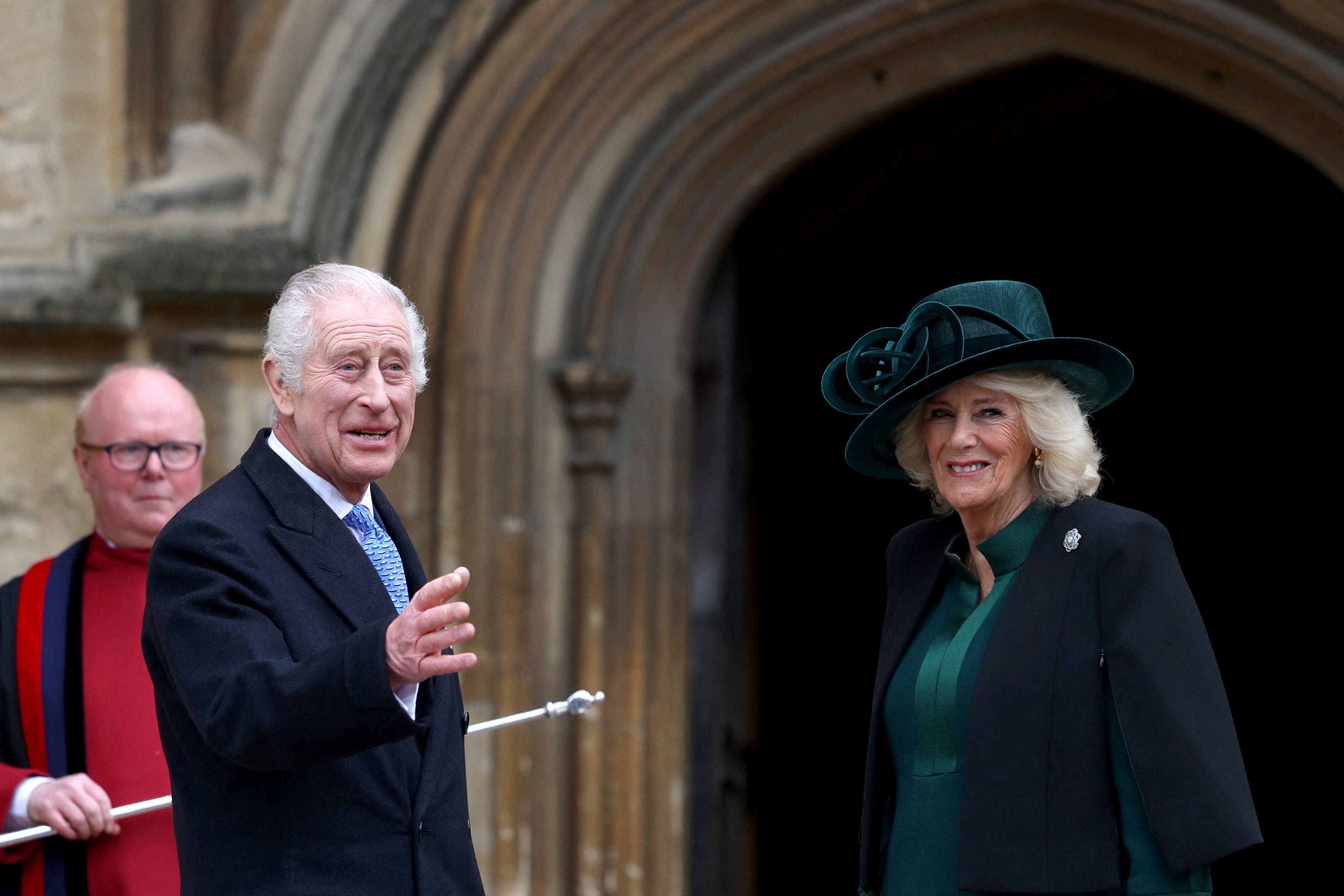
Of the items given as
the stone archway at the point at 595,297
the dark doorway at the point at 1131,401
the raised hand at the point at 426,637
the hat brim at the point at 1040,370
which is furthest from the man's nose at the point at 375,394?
the dark doorway at the point at 1131,401

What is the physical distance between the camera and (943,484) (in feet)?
7.56

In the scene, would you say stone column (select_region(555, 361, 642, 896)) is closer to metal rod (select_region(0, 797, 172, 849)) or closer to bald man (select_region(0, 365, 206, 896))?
bald man (select_region(0, 365, 206, 896))

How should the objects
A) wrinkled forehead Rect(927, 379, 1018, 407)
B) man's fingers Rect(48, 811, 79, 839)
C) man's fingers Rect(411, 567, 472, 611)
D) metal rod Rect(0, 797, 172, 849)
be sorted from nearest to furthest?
man's fingers Rect(411, 567, 472, 611)
wrinkled forehead Rect(927, 379, 1018, 407)
metal rod Rect(0, 797, 172, 849)
man's fingers Rect(48, 811, 79, 839)

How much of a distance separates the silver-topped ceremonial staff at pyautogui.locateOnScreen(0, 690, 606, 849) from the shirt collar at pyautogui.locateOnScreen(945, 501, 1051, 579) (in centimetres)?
60

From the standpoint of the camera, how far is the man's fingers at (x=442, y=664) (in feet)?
5.41

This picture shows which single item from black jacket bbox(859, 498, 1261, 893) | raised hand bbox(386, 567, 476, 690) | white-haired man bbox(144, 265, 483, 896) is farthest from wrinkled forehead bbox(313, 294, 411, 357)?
black jacket bbox(859, 498, 1261, 893)

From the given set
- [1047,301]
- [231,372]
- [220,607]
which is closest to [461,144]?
[231,372]

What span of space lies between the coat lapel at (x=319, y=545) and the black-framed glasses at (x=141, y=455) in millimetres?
1155

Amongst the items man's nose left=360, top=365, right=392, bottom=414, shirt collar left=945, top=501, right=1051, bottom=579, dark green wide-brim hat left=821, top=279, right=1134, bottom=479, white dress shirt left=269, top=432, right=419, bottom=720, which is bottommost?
shirt collar left=945, top=501, right=1051, bottom=579

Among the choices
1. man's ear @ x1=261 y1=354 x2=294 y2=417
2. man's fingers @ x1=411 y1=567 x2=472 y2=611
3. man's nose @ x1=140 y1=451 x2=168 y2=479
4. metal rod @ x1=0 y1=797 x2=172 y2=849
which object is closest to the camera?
man's fingers @ x1=411 y1=567 x2=472 y2=611

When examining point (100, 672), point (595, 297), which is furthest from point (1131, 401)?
point (100, 672)

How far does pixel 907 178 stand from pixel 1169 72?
1347mm

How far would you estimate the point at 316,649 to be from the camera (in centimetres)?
186

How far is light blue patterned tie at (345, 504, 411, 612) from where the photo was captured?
2057 millimetres
